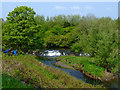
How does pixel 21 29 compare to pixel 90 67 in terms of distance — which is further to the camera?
pixel 21 29

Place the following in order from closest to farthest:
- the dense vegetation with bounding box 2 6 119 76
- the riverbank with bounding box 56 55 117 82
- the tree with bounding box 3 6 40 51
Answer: the riverbank with bounding box 56 55 117 82, the dense vegetation with bounding box 2 6 119 76, the tree with bounding box 3 6 40 51

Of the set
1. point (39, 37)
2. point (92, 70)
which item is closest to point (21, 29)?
point (39, 37)

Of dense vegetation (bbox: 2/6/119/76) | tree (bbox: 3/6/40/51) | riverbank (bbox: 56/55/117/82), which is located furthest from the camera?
tree (bbox: 3/6/40/51)

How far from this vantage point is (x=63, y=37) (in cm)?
4497

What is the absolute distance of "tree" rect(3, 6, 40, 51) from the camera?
77.4 feet

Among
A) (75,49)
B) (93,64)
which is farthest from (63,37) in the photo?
(93,64)

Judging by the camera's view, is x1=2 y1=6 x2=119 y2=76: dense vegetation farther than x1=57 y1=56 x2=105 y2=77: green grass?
Yes

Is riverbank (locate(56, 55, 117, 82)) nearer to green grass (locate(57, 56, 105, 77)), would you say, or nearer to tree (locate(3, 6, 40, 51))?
green grass (locate(57, 56, 105, 77))

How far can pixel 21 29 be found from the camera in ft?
77.4

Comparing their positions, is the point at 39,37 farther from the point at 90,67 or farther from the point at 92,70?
the point at 92,70

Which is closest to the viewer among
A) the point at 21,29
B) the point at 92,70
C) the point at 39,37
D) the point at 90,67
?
the point at 92,70

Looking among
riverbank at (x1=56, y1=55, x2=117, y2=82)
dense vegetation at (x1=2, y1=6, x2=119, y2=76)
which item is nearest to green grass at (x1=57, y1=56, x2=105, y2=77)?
riverbank at (x1=56, y1=55, x2=117, y2=82)

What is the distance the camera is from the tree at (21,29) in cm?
2358

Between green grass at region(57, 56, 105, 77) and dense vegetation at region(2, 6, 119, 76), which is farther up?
dense vegetation at region(2, 6, 119, 76)
